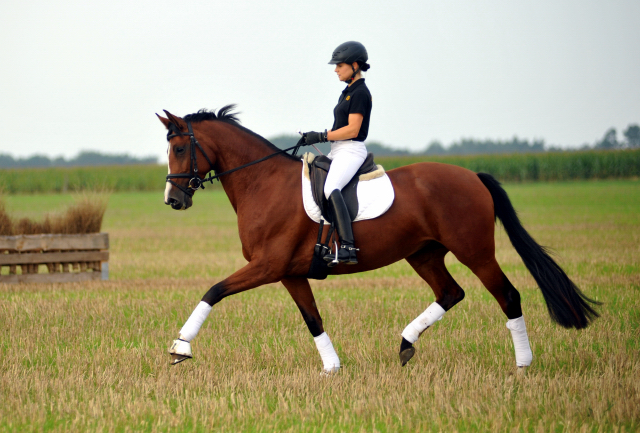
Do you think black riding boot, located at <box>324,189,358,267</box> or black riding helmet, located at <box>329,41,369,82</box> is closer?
black riding boot, located at <box>324,189,358,267</box>

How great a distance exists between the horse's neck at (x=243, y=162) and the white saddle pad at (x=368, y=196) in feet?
0.97

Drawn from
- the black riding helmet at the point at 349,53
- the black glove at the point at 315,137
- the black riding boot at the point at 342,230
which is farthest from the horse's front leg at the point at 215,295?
the black riding helmet at the point at 349,53

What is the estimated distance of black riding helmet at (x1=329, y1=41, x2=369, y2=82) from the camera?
676cm

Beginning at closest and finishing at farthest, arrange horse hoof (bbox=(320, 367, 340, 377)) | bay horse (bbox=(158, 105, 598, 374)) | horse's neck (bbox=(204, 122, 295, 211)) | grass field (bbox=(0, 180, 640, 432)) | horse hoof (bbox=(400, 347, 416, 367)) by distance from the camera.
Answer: grass field (bbox=(0, 180, 640, 432)) < horse hoof (bbox=(320, 367, 340, 377)) < bay horse (bbox=(158, 105, 598, 374)) < horse's neck (bbox=(204, 122, 295, 211)) < horse hoof (bbox=(400, 347, 416, 367))

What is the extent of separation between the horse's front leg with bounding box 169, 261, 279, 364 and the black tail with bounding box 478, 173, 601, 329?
256cm

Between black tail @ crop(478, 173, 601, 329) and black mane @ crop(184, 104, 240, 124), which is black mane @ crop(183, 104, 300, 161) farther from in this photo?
black tail @ crop(478, 173, 601, 329)

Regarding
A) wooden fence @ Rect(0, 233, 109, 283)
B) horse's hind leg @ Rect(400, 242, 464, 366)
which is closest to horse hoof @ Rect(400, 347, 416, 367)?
horse's hind leg @ Rect(400, 242, 464, 366)

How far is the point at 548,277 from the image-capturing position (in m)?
6.98

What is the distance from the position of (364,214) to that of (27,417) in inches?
133

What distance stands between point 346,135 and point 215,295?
196 cm

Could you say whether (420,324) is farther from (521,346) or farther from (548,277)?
(548,277)

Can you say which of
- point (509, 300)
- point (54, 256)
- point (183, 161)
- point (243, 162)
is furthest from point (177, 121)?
point (54, 256)

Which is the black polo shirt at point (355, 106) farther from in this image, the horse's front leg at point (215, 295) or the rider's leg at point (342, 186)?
the horse's front leg at point (215, 295)

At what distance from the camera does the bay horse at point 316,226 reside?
21.3ft
